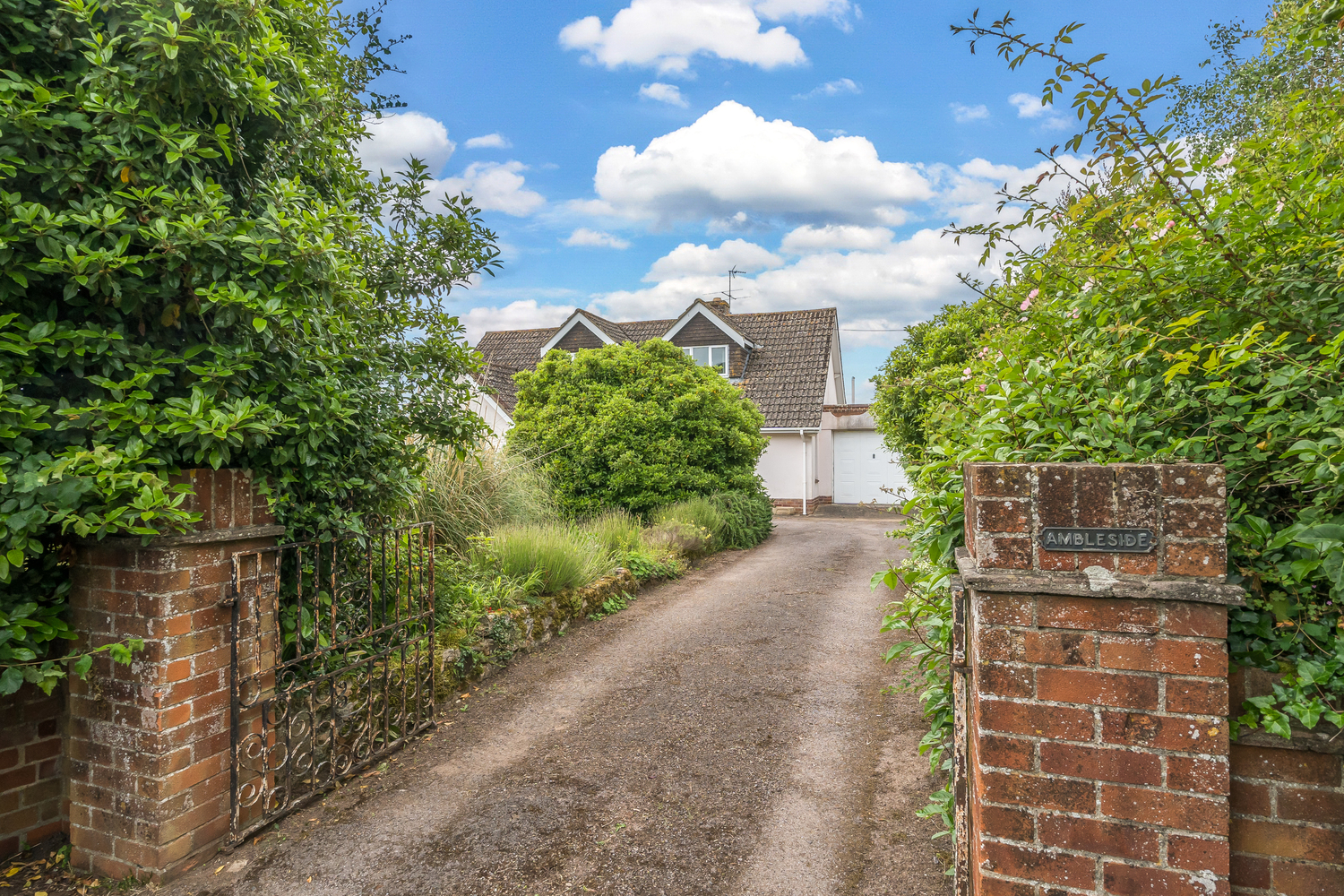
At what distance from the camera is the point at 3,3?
103 inches

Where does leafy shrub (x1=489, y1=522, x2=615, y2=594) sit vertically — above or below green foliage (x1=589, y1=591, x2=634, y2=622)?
above

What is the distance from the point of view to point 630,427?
461 inches

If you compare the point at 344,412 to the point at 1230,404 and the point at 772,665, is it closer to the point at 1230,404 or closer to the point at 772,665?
the point at 1230,404

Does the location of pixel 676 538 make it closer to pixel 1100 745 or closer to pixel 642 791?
pixel 642 791

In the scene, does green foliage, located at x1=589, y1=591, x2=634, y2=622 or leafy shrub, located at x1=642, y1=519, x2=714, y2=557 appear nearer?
green foliage, located at x1=589, y1=591, x2=634, y2=622

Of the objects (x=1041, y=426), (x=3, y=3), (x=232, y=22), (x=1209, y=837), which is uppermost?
(x=232, y=22)

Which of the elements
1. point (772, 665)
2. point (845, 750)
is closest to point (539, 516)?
point (772, 665)

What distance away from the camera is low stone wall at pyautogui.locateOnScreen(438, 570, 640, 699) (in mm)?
5164

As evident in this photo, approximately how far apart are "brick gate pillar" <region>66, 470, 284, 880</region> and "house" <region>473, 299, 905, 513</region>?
1714 cm

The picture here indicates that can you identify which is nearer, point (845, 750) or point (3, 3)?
point (3, 3)

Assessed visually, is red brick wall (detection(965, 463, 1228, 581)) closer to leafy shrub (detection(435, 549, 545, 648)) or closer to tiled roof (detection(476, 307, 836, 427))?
leafy shrub (detection(435, 549, 545, 648))

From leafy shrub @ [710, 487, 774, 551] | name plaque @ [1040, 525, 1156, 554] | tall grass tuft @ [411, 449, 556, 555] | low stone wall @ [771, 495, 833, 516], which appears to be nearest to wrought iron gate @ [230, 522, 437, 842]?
tall grass tuft @ [411, 449, 556, 555]

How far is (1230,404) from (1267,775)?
1012mm

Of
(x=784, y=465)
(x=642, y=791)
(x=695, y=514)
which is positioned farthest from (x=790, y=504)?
(x=642, y=791)
